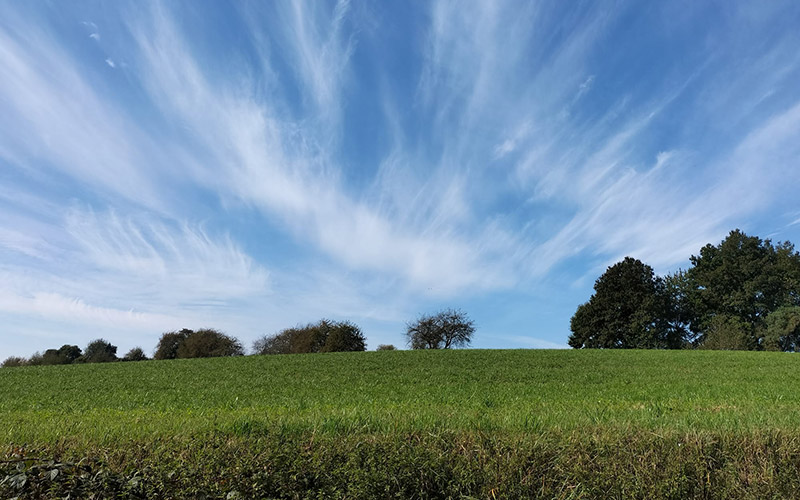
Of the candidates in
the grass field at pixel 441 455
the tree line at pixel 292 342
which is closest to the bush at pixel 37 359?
the tree line at pixel 292 342

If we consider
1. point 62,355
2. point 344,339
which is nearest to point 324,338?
point 344,339

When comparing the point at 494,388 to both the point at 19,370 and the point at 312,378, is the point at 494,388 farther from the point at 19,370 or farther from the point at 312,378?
the point at 19,370

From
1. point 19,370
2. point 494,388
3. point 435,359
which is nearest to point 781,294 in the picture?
point 435,359

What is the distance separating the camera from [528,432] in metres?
4.66

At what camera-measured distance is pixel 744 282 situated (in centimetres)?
5228

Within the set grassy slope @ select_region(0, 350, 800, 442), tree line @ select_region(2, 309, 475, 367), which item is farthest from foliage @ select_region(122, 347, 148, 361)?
grassy slope @ select_region(0, 350, 800, 442)

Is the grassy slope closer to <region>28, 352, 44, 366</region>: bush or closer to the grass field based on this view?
the grass field

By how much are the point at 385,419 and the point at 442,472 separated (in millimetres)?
1645

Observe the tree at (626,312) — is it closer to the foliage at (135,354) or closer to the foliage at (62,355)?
the foliage at (135,354)

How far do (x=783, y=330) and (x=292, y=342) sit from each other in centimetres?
5290

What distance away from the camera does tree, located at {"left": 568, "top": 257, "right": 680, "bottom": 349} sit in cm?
5178

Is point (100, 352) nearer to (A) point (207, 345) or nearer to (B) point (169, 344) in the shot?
(B) point (169, 344)

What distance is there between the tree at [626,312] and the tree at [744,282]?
470cm

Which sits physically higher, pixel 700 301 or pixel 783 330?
pixel 700 301
